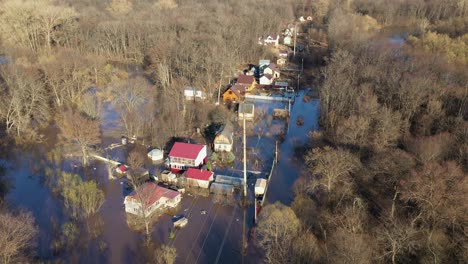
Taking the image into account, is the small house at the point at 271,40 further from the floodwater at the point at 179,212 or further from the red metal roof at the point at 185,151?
the red metal roof at the point at 185,151

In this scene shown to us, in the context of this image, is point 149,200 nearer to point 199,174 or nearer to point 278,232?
point 199,174

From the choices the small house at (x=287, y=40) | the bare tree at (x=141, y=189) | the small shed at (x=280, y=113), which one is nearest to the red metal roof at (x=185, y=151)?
the bare tree at (x=141, y=189)

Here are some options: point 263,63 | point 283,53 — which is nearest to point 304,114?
point 263,63

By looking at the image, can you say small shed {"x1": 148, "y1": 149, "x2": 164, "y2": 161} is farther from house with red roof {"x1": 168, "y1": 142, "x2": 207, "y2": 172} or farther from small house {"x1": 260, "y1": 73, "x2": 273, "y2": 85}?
small house {"x1": 260, "y1": 73, "x2": 273, "y2": 85}

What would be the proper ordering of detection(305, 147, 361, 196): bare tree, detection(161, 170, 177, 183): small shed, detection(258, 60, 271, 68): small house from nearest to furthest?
detection(305, 147, 361, 196): bare tree
detection(161, 170, 177, 183): small shed
detection(258, 60, 271, 68): small house

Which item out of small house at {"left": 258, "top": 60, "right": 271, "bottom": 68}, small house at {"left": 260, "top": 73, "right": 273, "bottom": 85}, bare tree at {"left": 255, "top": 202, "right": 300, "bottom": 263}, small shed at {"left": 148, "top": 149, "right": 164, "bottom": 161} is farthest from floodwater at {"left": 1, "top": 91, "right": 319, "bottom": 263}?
small house at {"left": 258, "top": 60, "right": 271, "bottom": 68}

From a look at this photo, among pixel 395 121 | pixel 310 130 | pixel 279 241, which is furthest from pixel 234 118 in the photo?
pixel 279 241

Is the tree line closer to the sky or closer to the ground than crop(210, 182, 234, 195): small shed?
closer to the sky

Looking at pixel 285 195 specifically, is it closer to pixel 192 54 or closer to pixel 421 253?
pixel 421 253
